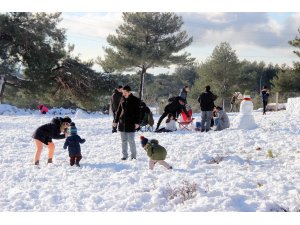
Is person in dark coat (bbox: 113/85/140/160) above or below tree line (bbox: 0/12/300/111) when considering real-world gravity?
below

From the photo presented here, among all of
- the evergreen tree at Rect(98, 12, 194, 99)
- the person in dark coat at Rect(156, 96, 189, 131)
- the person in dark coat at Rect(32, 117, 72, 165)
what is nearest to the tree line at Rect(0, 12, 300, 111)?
the evergreen tree at Rect(98, 12, 194, 99)

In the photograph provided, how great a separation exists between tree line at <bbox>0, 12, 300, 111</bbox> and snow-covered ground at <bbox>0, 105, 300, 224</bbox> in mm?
14136

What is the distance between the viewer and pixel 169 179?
7066 mm

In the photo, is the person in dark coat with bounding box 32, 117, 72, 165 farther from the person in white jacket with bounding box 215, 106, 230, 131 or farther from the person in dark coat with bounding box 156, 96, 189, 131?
the person in white jacket with bounding box 215, 106, 230, 131

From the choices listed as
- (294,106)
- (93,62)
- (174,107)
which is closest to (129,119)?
(174,107)

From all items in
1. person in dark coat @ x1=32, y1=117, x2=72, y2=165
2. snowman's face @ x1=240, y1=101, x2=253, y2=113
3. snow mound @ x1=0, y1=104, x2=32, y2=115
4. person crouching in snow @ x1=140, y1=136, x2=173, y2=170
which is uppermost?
snowman's face @ x1=240, y1=101, x2=253, y2=113

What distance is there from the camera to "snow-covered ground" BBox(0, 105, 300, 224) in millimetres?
5781

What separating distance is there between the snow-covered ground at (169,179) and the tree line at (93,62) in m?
14.1

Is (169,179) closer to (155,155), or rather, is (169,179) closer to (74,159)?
(155,155)

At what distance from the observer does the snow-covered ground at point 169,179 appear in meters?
5.78

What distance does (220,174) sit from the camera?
24.5 feet

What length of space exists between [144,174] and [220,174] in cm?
135

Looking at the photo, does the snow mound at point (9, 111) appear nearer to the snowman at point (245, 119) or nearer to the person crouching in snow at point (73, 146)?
the snowman at point (245, 119)

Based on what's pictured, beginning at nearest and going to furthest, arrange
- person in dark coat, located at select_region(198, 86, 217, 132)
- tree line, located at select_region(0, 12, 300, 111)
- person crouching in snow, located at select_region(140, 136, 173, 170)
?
person crouching in snow, located at select_region(140, 136, 173, 170), person in dark coat, located at select_region(198, 86, 217, 132), tree line, located at select_region(0, 12, 300, 111)
